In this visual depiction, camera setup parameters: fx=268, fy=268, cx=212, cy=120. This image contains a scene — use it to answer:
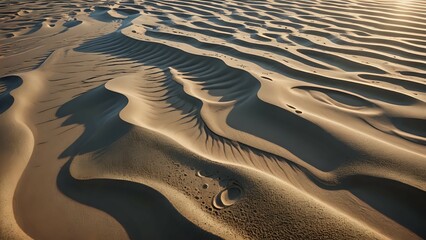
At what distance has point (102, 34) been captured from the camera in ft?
11.1

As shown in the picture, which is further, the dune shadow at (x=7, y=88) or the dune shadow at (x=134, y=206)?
the dune shadow at (x=7, y=88)

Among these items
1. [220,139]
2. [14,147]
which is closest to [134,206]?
[220,139]

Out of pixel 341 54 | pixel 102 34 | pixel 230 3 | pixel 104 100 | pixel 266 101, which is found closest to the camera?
pixel 266 101

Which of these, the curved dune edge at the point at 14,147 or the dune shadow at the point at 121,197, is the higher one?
the dune shadow at the point at 121,197

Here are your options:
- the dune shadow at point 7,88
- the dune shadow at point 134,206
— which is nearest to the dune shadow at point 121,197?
the dune shadow at point 134,206

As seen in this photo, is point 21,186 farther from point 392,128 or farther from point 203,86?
point 392,128

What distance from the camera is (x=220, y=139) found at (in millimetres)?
1338

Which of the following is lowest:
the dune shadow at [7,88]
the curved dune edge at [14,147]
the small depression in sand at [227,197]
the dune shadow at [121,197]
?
the dune shadow at [7,88]

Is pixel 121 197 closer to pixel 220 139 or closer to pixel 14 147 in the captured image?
pixel 220 139

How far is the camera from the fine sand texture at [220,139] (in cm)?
96

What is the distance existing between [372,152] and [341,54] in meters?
1.42

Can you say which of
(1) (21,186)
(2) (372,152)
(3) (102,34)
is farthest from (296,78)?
(3) (102,34)

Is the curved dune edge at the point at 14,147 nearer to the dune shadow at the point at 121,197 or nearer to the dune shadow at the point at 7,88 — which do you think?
the dune shadow at the point at 7,88

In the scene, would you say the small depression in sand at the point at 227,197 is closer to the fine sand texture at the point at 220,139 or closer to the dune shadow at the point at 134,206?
the fine sand texture at the point at 220,139
